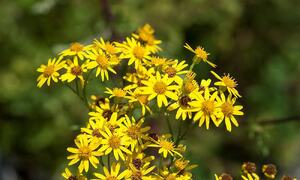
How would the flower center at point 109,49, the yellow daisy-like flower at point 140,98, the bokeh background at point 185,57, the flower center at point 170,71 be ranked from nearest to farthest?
1. the yellow daisy-like flower at point 140,98
2. the flower center at point 170,71
3. the flower center at point 109,49
4. the bokeh background at point 185,57

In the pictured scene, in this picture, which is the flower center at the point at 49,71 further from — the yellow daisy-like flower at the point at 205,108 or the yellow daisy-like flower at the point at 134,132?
the yellow daisy-like flower at the point at 205,108

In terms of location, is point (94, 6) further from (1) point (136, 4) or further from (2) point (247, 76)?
(2) point (247, 76)

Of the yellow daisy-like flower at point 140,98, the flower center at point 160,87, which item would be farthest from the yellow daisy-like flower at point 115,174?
the flower center at point 160,87

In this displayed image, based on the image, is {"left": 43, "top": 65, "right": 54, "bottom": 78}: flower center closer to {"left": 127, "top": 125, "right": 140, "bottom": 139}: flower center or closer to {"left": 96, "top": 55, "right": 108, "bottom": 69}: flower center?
{"left": 96, "top": 55, "right": 108, "bottom": 69}: flower center

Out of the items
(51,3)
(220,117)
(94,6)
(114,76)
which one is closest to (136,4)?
(94,6)

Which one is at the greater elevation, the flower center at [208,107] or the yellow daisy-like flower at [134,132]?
the flower center at [208,107]

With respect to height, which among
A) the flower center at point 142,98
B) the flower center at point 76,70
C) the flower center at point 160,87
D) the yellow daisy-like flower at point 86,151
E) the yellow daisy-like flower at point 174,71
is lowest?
the yellow daisy-like flower at point 86,151

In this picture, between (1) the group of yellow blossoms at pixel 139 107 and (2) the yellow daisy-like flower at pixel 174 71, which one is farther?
(2) the yellow daisy-like flower at pixel 174 71

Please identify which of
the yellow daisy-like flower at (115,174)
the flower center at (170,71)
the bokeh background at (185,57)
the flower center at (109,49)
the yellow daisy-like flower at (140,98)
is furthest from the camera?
the bokeh background at (185,57)
